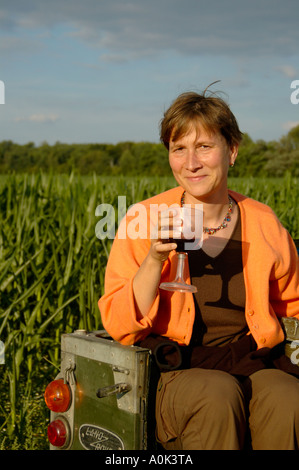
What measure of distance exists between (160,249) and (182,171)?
0.44 metres

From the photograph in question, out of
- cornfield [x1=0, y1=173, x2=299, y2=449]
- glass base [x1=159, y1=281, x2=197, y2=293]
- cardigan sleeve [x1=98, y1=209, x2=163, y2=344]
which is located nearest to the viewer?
glass base [x1=159, y1=281, x2=197, y2=293]

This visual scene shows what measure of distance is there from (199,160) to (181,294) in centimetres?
50

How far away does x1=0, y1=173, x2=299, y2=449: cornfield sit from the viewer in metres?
3.34

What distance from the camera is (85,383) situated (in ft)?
6.78

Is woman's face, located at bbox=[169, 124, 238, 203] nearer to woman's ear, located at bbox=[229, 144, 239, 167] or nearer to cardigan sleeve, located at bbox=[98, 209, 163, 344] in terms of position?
woman's ear, located at bbox=[229, 144, 239, 167]

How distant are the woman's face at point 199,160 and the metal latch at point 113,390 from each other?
29.8 inches

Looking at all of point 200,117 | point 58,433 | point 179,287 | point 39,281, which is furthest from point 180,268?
point 39,281

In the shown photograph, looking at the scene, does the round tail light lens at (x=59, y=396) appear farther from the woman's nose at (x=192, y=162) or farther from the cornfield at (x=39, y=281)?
the cornfield at (x=39, y=281)

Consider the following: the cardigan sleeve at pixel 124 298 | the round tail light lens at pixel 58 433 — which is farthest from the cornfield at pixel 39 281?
the cardigan sleeve at pixel 124 298

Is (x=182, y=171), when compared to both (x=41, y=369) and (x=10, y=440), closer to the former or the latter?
(x=10, y=440)

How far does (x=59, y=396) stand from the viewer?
2.07 metres

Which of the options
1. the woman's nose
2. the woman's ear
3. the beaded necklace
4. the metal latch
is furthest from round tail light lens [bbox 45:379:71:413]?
the woman's ear

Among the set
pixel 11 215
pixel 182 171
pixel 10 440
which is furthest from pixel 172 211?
pixel 11 215

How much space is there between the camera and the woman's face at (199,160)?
7.09ft
